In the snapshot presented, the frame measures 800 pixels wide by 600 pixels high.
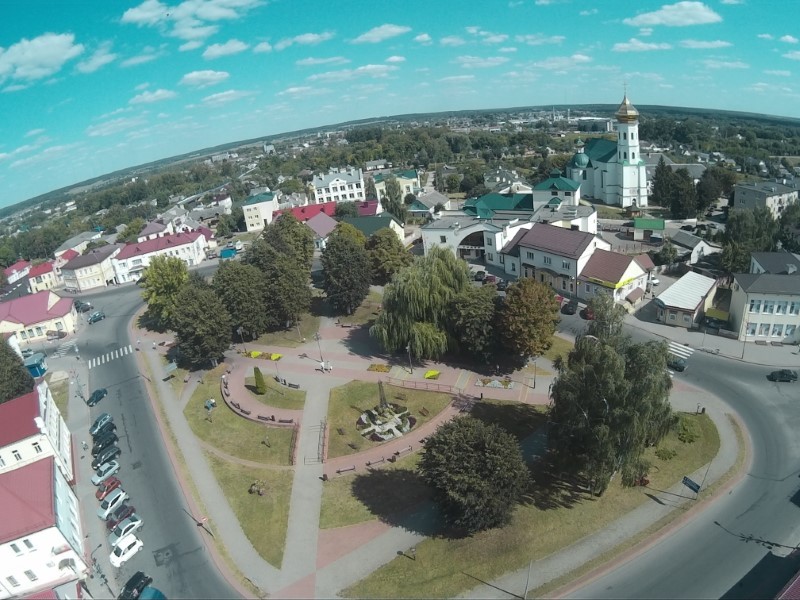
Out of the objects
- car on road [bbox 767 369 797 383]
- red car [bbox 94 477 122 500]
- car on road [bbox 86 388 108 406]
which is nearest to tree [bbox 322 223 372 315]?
car on road [bbox 86 388 108 406]

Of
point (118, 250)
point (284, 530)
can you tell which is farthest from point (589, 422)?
point (118, 250)

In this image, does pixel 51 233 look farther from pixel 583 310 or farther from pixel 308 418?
pixel 583 310

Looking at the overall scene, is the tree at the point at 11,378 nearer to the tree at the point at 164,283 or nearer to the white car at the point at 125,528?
the tree at the point at 164,283

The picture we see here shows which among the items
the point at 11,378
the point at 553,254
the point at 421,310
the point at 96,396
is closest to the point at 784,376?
the point at 553,254

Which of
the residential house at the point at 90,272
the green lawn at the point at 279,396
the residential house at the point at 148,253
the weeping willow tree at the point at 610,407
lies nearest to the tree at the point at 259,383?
the green lawn at the point at 279,396

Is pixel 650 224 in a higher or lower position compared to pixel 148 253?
lower

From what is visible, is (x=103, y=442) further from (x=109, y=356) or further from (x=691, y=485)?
(x=691, y=485)

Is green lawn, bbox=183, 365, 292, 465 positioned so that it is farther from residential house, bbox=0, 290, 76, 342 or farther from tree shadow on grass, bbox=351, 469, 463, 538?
residential house, bbox=0, 290, 76, 342
